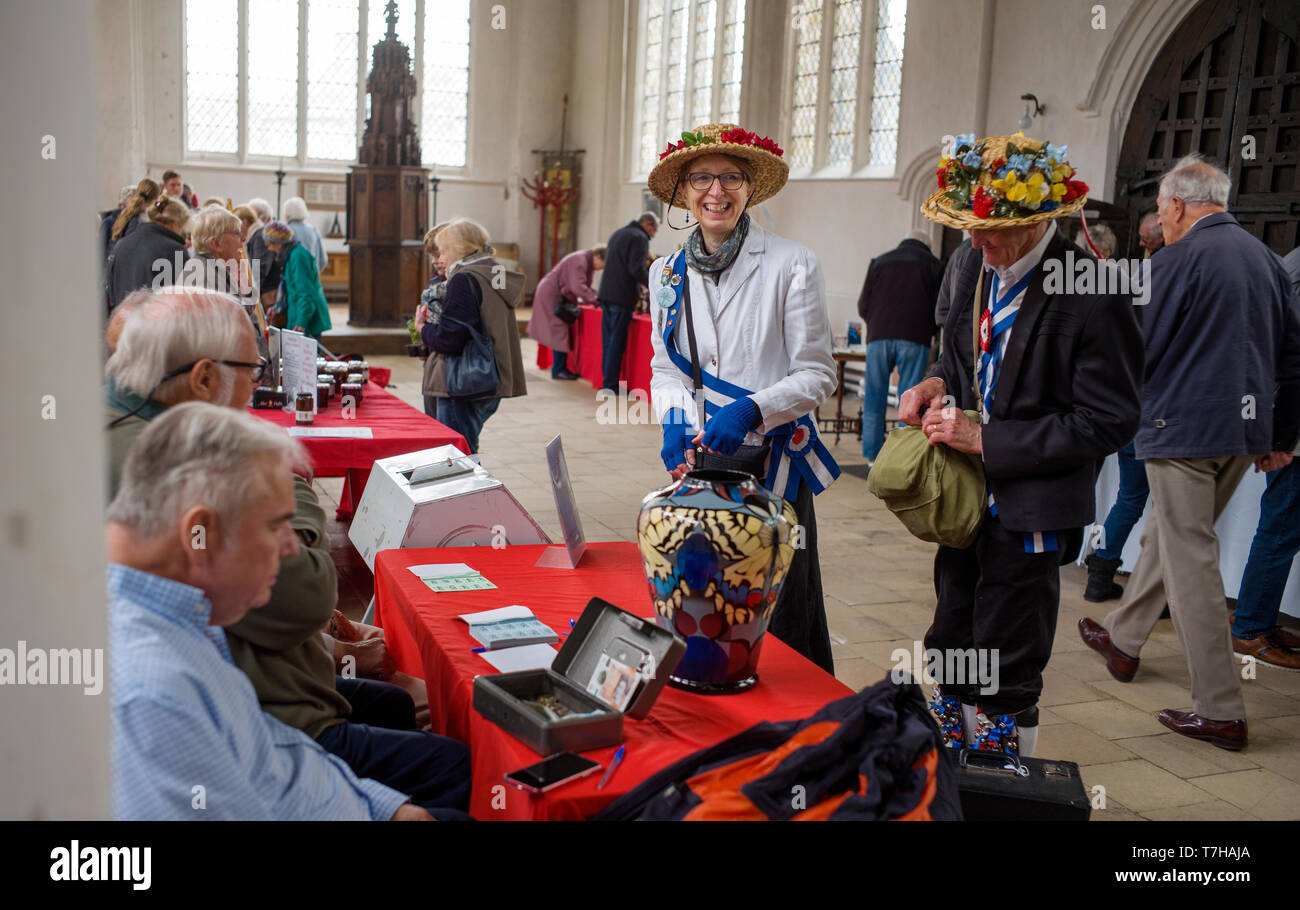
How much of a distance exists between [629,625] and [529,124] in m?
18.3

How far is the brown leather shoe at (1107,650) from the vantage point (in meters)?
4.03

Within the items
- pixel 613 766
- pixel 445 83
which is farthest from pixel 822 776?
pixel 445 83

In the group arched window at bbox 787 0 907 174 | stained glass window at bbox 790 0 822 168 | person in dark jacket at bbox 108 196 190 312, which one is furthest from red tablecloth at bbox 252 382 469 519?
stained glass window at bbox 790 0 822 168

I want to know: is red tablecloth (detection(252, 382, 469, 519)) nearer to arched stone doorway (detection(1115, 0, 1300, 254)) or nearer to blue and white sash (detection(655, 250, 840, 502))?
blue and white sash (detection(655, 250, 840, 502))

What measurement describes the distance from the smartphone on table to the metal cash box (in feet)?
0.14

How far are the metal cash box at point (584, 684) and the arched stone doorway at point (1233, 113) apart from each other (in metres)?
7.06

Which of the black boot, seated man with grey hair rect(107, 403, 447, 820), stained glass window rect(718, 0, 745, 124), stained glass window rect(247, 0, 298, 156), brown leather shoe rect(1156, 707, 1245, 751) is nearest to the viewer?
seated man with grey hair rect(107, 403, 447, 820)

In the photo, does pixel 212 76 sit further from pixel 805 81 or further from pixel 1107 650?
pixel 1107 650

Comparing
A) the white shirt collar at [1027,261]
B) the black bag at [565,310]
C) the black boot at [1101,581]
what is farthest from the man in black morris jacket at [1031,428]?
the black bag at [565,310]

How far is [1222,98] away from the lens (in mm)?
7973

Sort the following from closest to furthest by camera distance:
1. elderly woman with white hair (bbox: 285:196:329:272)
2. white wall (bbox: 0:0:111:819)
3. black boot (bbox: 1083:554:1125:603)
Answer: white wall (bbox: 0:0:111:819), black boot (bbox: 1083:554:1125:603), elderly woman with white hair (bbox: 285:196:329:272)

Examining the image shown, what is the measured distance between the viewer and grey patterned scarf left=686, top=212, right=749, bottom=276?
298 cm
